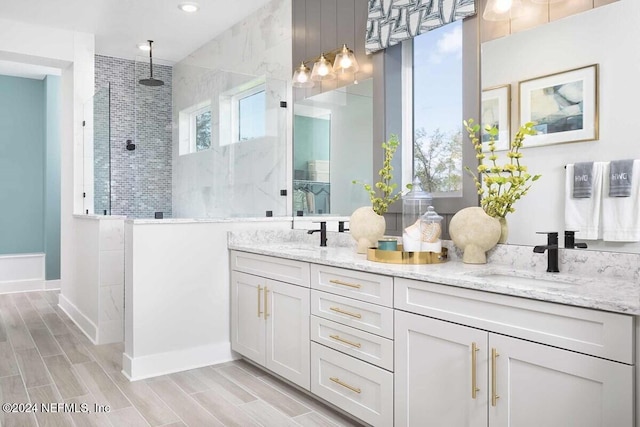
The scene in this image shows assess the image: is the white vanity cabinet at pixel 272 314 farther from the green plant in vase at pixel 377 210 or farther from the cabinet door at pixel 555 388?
the cabinet door at pixel 555 388

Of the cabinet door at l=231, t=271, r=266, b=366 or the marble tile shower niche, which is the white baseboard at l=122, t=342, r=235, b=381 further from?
the marble tile shower niche

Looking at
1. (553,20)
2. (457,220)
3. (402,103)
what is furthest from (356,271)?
(553,20)

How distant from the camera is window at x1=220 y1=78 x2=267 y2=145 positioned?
3.81 meters

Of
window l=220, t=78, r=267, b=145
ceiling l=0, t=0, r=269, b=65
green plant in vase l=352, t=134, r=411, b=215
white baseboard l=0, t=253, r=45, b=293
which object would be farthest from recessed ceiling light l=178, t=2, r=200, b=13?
white baseboard l=0, t=253, r=45, b=293

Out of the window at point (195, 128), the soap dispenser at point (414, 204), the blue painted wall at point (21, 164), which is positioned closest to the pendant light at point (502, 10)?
the soap dispenser at point (414, 204)

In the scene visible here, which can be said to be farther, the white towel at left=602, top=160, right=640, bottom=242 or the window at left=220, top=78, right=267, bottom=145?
the window at left=220, top=78, right=267, bottom=145

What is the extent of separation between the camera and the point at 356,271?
7.09 feet

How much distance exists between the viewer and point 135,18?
4301 mm

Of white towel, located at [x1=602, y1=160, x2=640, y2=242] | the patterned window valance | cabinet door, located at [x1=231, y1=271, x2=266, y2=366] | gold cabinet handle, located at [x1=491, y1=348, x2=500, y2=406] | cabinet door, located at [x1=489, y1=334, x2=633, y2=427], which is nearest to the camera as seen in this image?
cabinet door, located at [x1=489, y1=334, x2=633, y2=427]

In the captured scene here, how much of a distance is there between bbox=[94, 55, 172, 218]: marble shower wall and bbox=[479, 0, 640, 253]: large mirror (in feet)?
10.5

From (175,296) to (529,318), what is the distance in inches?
84.6

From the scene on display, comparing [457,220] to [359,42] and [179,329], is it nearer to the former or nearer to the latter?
[359,42]

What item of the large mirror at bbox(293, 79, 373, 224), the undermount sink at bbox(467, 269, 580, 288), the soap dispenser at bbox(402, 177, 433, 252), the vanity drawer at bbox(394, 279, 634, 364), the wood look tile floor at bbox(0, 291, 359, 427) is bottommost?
the wood look tile floor at bbox(0, 291, 359, 427)

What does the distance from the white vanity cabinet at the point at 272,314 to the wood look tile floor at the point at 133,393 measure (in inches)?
5.6
